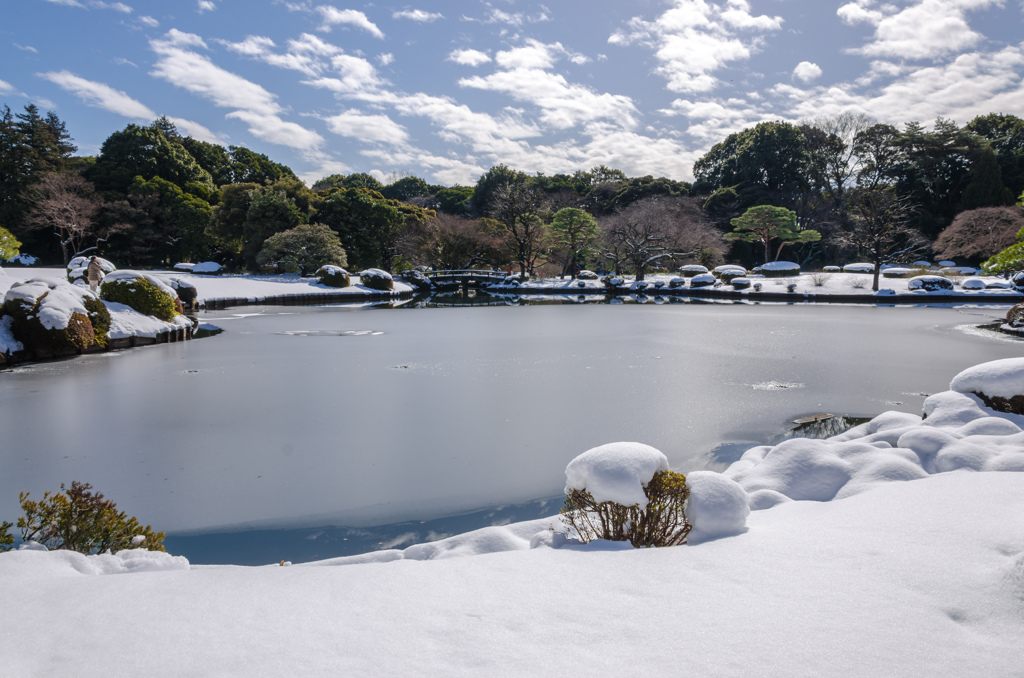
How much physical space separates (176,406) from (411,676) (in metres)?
4.94

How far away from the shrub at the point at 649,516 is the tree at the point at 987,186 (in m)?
33.6

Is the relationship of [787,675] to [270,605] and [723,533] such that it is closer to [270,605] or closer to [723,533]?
[723,533]

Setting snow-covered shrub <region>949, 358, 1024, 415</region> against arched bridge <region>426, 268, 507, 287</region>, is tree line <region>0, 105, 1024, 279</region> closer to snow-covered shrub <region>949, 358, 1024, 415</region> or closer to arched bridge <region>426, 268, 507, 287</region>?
arched bridge <region>426, 268, 507, 287</region>

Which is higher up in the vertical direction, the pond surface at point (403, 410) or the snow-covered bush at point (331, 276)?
the snow-covered bush at point (331, 276)

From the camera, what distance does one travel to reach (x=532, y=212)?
2906 cm

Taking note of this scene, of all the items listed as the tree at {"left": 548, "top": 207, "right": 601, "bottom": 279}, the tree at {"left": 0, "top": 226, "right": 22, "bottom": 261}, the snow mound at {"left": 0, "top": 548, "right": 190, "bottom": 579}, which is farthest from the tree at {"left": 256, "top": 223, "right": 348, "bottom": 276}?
the snow mound at {"left": 0, "top": 548, "right": 190, "bottom": 579}

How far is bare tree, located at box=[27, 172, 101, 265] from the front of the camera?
2217 centimetres

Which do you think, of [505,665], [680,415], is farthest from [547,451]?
[505,665]

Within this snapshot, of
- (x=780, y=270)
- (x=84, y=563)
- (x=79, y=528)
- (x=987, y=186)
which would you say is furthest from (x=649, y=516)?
(x=987, y=186)

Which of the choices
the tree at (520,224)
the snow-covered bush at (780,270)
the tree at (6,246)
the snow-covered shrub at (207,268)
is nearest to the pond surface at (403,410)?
the tree at (6,246)

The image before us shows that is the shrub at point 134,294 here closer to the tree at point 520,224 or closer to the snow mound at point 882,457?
the snow mound at point 882,457

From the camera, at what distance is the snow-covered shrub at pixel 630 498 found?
224 cm

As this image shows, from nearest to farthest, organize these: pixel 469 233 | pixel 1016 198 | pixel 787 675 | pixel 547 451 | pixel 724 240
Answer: pixel 787 675, pixel 547 451, pixel 1016 198, pixel 469 233, pixel 724 240

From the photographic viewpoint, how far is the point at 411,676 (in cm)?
128
